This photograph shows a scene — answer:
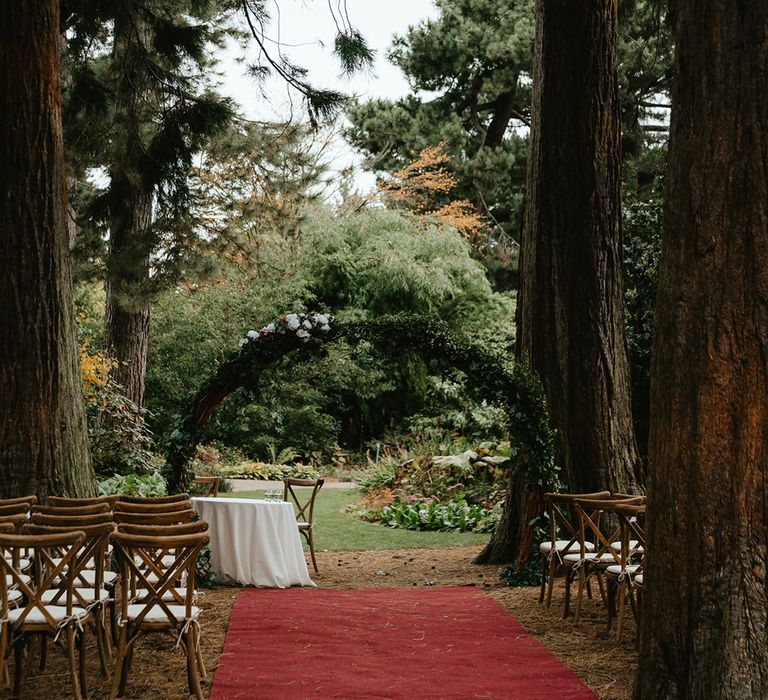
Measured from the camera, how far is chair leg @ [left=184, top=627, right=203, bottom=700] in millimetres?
5012

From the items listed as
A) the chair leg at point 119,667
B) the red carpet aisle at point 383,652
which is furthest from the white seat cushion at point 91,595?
the red carpet aisle at point 383,652

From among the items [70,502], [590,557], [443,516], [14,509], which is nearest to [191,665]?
[14,509]

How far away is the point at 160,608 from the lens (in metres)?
5.21

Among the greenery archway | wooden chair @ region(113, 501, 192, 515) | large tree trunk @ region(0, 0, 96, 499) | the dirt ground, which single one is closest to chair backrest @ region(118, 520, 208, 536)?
the dirt ground

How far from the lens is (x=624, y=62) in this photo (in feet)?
69.3

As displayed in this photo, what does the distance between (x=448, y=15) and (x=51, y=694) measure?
68.1 ft

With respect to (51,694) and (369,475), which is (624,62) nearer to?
(369,475)

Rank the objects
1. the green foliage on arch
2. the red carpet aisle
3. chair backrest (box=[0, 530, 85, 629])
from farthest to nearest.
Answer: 1. the green foliage on arch
2. the red carpet aisle
3. chair backrest (box=[0, 530, 85, 629])

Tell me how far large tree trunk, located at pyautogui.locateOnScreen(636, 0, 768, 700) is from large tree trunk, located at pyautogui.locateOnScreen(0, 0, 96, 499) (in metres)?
5.30

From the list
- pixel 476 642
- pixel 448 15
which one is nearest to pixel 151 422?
pixel 448 15

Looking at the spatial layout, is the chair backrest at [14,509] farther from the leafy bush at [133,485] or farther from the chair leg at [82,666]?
the leafy bush at [133,485]

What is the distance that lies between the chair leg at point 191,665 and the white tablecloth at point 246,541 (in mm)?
3909

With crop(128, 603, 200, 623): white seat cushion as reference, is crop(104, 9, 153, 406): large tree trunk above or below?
above

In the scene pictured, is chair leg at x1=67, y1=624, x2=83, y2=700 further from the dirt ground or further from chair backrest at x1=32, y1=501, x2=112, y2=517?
chair backrest at x1=32, y1=501, x2=112, y2=517
